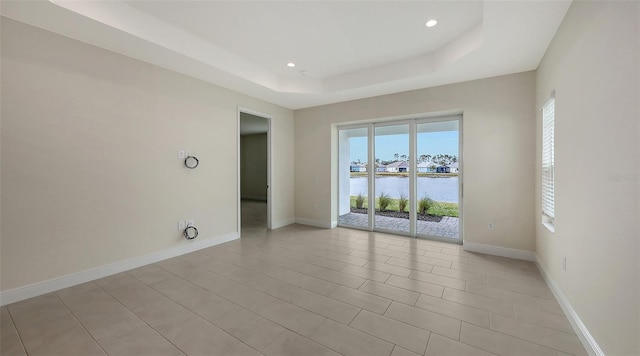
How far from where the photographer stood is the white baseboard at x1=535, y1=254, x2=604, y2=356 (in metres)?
1.66

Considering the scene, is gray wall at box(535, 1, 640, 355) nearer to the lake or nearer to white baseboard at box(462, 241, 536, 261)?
white baseboard at box(462, 241, 536, 261)

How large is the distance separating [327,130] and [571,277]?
4.33m

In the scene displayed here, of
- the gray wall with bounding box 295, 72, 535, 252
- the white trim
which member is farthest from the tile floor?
the white trim

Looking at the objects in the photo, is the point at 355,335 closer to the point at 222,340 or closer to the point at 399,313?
the point at 399,313

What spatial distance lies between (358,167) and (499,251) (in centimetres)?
283

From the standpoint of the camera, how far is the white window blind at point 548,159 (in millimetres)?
2785

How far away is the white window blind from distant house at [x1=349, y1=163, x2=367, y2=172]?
9.33 feet

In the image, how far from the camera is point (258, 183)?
10.4m

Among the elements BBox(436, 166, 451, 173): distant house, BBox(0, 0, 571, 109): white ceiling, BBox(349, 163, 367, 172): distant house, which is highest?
BBox(0, 0, 571, 109): white ceiling

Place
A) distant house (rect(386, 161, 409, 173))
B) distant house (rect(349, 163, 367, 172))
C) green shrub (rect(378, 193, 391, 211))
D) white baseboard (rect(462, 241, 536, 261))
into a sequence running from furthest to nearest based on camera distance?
distant house (rect(349, 163, 367, 172)) < green shrub (rect(378, 193, 391, 211)) < distant house (rect(386, 161, 409, 173)) < white baseboard (rect(462, 241, 536, 261))

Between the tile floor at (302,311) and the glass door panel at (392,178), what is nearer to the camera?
the tile floor at (302,311)

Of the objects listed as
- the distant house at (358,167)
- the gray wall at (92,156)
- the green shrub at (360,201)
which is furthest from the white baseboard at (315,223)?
the gray wall at (92,156)

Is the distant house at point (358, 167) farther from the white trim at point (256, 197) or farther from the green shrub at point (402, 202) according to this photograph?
the white trim at point (256, 197)

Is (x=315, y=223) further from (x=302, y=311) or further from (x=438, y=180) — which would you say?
(x=302, y=311)
